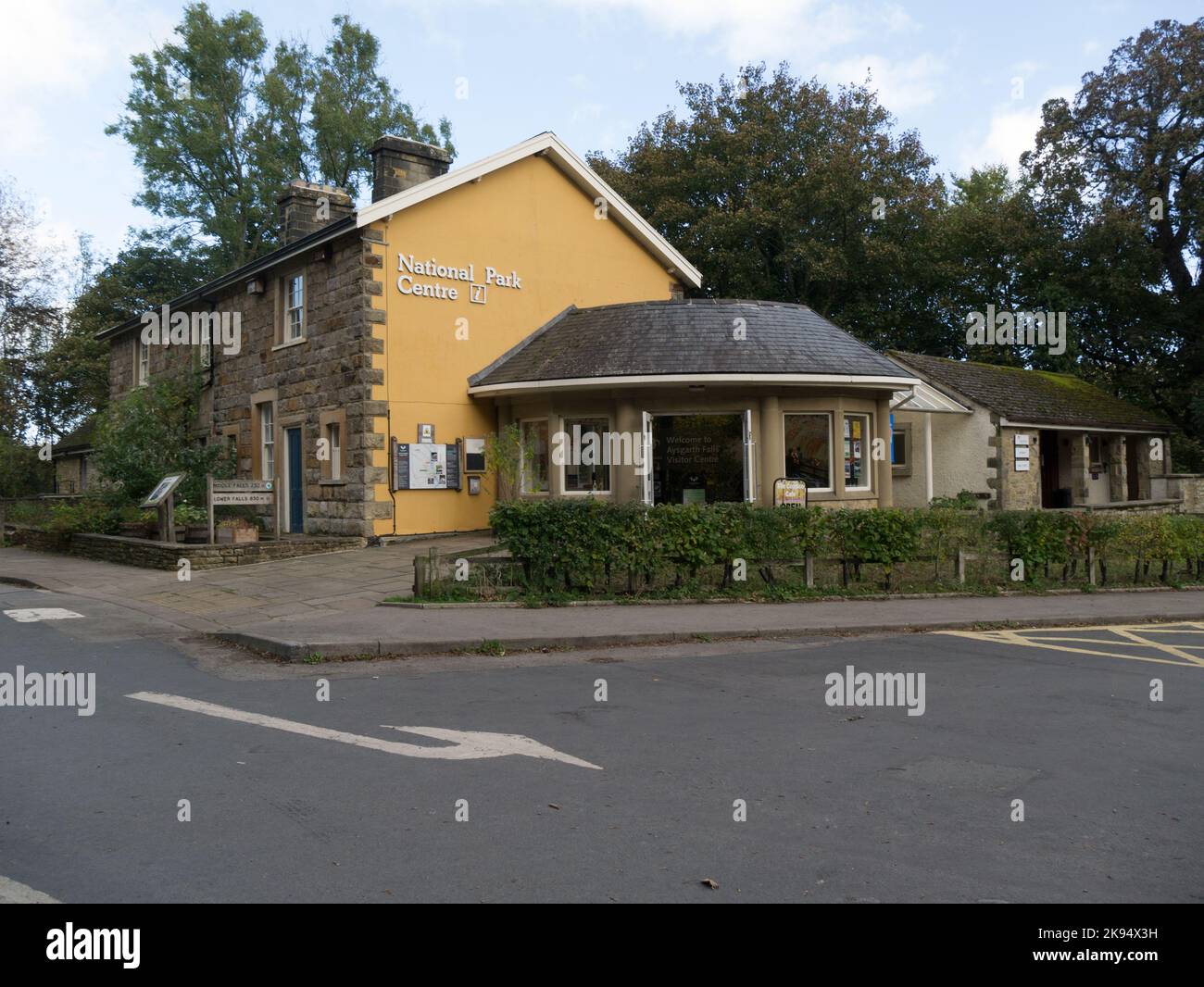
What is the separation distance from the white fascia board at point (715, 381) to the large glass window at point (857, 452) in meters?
0.89

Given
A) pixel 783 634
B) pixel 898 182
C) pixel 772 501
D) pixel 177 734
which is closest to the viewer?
pixel 177 734

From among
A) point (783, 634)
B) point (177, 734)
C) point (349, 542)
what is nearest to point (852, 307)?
point (349, 542)

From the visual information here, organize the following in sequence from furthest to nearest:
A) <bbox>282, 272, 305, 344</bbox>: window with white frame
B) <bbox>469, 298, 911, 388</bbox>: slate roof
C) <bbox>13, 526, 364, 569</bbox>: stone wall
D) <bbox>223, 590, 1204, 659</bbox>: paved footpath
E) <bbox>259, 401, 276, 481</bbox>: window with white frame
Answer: <bbox>259, 401, 276, 481</bbox>: window with white frame
<bbox>282, 272, 305, 344</bbox>: window with white frame
<bbox>469, 298, 911, 388</bbox>: slate roof
<bbox>13, 526, 364, 569</bbox>: stone wall
<bbox>223, 590, 1204, 659</bbox>: paved footpath

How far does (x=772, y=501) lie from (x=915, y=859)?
14331 mm

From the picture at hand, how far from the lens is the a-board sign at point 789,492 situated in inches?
699

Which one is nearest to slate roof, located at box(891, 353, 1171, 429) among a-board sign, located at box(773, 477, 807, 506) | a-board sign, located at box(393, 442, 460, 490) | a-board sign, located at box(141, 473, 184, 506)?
a-board sign, located at box(773, 477, 807, 506)

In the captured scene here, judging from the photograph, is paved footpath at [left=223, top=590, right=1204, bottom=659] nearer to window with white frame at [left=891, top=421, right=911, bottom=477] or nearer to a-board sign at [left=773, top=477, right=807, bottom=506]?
a-board sign at [left=773, top=477, right=807, bottom=506]

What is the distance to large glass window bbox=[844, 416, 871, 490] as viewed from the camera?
19.7 m

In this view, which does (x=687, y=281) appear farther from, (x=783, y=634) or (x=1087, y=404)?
(x=783, y=634)

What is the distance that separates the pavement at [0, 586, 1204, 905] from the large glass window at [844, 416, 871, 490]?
34.2ft

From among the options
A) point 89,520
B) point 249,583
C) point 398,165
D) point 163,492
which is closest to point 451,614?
point 249,583

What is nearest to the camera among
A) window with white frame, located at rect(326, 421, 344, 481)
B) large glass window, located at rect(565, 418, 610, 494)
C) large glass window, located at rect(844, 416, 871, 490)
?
large glass window, located at rect(565, 418, 610, 494)

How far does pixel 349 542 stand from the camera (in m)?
19.1

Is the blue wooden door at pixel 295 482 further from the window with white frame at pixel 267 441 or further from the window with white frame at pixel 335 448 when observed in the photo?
the window with white frame at pixel 335 448
